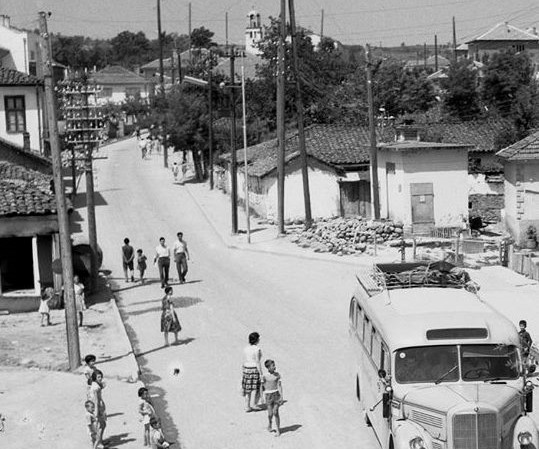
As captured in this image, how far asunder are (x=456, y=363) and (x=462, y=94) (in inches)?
2261

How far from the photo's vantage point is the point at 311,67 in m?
70.4

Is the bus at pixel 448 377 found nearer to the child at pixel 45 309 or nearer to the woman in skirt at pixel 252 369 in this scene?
the woman in skirt at pixel 252 369

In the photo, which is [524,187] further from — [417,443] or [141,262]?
[417,443]

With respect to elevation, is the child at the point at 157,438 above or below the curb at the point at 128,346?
above

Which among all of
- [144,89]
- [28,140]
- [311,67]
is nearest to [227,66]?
[144,89]

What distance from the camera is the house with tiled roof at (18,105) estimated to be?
49.8 m

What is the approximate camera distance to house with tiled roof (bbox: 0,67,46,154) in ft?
163

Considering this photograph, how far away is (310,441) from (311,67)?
56.2 m

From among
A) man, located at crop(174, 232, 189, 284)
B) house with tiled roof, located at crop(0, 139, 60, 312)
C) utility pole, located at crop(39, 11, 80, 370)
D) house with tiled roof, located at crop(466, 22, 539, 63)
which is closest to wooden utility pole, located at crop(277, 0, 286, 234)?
man, located at crop(174, 232, 189, 284)

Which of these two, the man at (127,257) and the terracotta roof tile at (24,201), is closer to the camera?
the terracotta roof tile at (24,201)

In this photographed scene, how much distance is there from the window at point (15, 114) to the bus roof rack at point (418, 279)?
117ft

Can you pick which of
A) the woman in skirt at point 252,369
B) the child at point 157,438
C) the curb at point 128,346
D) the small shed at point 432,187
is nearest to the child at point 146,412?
the child at point 157,438

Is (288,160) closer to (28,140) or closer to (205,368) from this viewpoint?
(28,140)

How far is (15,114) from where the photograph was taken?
50156 millimetres
